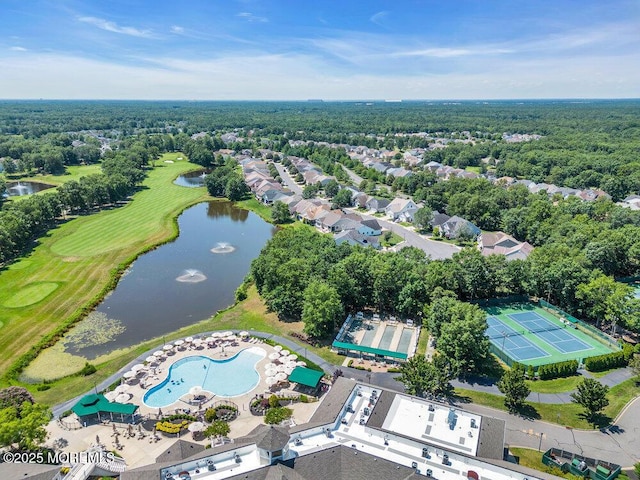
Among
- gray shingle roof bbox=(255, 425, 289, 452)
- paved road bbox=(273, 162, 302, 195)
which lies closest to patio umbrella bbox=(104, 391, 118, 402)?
gray shingle roof bbox=(255, 425, 289, 452)

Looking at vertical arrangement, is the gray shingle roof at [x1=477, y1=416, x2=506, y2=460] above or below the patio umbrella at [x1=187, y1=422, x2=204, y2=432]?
above

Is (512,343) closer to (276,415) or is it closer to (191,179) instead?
(276,415)

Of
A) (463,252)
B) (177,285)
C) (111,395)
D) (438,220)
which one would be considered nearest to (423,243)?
(438,220)

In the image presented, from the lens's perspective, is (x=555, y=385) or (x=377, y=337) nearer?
(x=555, y=385)

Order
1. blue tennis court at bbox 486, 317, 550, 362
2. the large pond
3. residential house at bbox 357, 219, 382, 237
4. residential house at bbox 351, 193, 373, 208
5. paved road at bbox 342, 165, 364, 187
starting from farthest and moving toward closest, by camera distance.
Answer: paved road at bbox 342, 165, 364, 187, residential house at bbox 351, 193, 373, 208, residential house at bbox 357, 219, 382, 237, the large pond, blue tennis court at bbox 486, 317, 550, 362

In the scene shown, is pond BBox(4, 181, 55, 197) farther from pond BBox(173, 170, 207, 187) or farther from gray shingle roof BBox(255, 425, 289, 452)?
gray shingle roof BBox(255, 425, 289, 452)

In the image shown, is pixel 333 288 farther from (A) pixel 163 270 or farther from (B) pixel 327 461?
(A) pixel 163 270

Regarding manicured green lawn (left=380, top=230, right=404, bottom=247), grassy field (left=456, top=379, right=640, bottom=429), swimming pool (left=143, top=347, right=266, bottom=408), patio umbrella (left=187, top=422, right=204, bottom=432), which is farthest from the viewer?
manicured green lawn (left=380, top=230, right=404, bottom=247)
